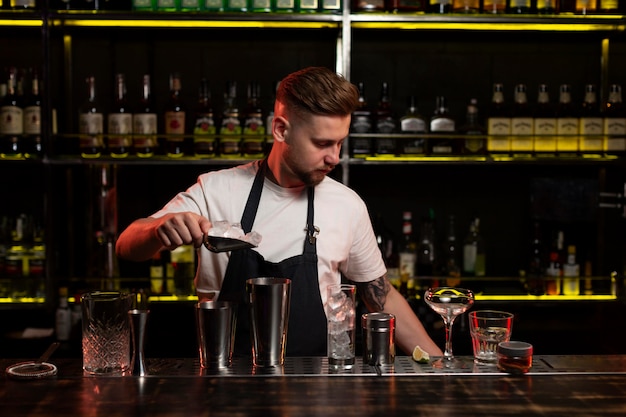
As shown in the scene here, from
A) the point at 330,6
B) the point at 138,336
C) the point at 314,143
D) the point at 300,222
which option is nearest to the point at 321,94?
the point at 314,143

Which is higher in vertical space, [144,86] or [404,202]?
[144,86]

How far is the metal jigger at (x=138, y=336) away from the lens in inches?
54.8

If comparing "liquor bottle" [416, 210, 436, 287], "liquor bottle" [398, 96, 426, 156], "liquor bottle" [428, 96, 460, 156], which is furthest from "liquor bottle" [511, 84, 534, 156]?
"liquor bottle" [416, 210, 436, 287]

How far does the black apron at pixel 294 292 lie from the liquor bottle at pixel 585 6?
157cm

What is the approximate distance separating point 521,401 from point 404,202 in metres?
1.95

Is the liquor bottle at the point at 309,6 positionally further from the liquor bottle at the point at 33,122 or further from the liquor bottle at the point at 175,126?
the liquor bottle at the point at 33,122

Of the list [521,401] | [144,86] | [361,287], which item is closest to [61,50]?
[144,86]

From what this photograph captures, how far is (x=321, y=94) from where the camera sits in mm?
1872

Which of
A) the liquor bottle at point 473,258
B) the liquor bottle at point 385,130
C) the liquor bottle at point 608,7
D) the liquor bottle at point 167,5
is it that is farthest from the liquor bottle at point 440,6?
the liquor bottle at point 167,5

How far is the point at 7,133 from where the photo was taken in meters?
2.81

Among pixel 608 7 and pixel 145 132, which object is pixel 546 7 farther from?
pixel 145 132

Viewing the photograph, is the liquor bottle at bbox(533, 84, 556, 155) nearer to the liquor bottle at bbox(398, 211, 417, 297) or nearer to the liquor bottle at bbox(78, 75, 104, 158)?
the liquor bottle at bbox(398, 211, 417, 297)

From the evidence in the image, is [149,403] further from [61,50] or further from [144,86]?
[61,50]

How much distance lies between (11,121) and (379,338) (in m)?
1.91
